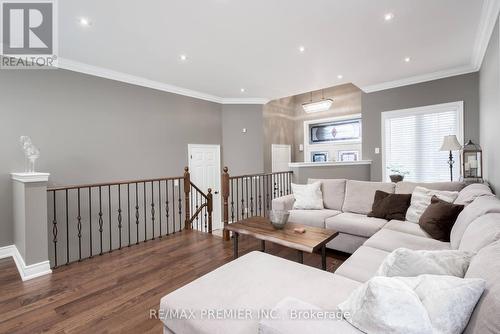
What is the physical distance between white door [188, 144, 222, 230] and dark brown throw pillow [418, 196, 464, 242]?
14.0ft

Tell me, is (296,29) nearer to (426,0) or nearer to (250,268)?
(426,0)

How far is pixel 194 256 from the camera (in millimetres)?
2963

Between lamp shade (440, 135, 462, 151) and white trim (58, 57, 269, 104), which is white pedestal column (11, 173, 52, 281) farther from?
lamp shade (440, 135, 462, 151)

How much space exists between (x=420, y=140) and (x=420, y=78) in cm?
119

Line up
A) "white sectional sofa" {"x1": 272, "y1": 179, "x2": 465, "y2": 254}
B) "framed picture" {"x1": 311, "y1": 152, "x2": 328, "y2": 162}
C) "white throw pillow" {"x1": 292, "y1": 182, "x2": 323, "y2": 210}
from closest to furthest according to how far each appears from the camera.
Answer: "white sectional sofa" {"x1": 272, "y1": 179, "x2": 465, "y2": 254} < "white throw pillow" {"x1": 292, "y1": 182, "x2": 323, "y2": 210} < "framed picture" {"x1": 311, "y1": 152, "x2": 328, "y2": 162}

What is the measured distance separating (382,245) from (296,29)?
2.54 metres

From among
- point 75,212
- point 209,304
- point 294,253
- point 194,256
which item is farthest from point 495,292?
point 75,212

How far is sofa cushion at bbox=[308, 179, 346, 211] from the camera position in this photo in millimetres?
3725

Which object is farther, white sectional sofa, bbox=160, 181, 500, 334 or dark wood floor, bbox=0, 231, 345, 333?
dark wood floor, bbox=0, 231, 345, 333

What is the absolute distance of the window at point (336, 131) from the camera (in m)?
6.33

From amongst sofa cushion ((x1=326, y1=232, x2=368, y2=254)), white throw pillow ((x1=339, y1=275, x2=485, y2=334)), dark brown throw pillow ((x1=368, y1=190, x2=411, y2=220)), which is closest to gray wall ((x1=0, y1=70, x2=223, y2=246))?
sofa cushion ((x1=326, y1=232, x2=368, y2=254))

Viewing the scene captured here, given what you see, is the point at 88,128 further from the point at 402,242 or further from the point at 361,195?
the point at 402,242

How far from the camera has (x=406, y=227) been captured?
2.62 meters
